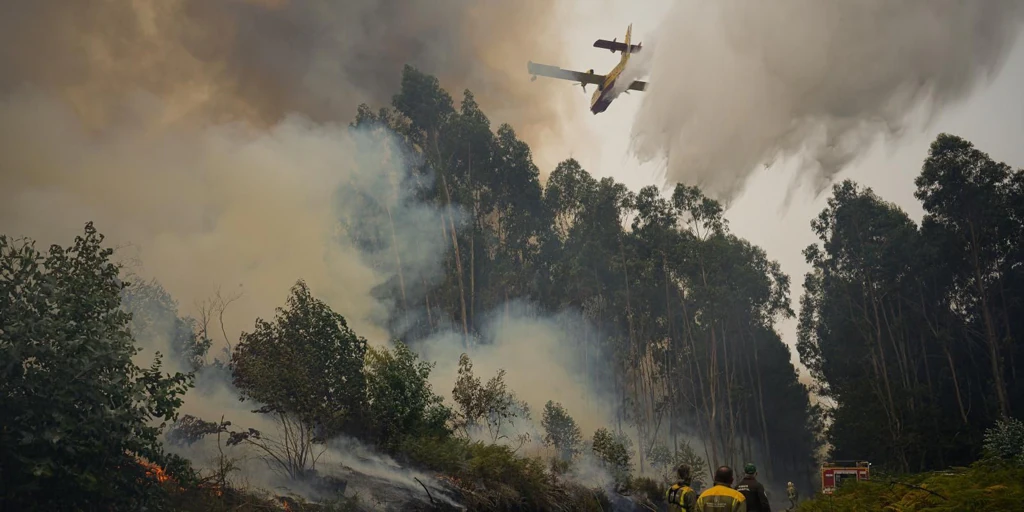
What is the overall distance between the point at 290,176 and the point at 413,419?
17.0 m

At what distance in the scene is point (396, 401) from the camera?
26.4 metres

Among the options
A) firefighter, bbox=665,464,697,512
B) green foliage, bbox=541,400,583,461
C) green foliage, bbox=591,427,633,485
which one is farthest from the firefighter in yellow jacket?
green foliage, bbox=541,400,583,461

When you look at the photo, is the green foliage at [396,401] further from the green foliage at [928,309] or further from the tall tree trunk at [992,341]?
the tall tree trunk at [992,341]

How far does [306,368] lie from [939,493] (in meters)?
20.0

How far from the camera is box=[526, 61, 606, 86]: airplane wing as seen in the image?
35.4 metres

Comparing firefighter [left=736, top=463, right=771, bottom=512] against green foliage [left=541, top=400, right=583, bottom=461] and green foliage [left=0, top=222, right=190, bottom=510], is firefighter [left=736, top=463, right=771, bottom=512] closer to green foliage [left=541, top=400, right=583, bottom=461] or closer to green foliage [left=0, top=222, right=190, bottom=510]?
green foliage [left=0, top=222, right=190, bottom=510]

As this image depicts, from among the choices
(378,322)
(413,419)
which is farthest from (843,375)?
(413,419)

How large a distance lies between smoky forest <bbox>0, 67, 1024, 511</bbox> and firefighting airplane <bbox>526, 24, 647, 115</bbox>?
49.1 ft

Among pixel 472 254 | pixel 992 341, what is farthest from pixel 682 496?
pixel 472 254

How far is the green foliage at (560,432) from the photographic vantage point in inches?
1772

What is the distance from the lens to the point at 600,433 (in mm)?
43312

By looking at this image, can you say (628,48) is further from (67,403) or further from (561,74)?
(67,403)

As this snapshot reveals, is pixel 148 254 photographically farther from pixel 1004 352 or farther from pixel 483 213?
pixel 1004 352

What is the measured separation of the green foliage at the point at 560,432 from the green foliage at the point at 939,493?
118ft
